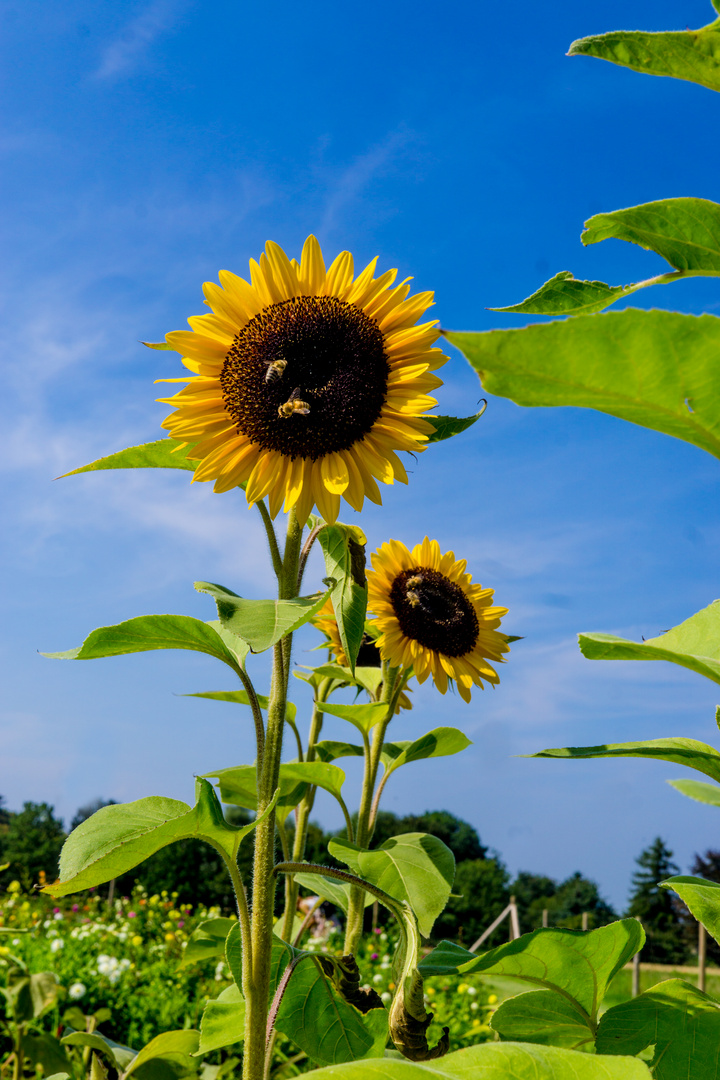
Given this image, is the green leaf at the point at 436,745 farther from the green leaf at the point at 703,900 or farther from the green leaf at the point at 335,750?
the green leaf at the point at 703,900

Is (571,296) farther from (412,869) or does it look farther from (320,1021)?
(320,1021)

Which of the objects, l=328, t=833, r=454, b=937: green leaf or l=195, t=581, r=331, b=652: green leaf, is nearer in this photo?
l=195, t=581, r=331, b=652: green leaf

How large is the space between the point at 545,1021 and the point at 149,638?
25.9 inches

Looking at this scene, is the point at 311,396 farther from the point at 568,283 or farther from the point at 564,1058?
the point at 564,1058

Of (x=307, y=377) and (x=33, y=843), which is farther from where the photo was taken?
(x=33, y=843)

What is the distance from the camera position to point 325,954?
3.79ft

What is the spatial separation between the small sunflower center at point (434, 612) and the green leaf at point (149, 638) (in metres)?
0.99

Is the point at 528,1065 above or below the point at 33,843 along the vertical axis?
above

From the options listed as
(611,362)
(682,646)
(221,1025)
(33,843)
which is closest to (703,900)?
(682,646)

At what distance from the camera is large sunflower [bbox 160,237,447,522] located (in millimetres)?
1224

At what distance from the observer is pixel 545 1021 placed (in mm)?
949

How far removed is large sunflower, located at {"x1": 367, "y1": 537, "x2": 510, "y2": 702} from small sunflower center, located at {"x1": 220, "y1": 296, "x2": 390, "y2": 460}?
0.76 m

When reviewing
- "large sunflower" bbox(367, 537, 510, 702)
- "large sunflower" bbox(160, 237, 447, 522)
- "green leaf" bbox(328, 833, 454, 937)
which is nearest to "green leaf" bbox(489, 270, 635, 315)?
"large sunflower" bbox(160, 237, 447, 522)

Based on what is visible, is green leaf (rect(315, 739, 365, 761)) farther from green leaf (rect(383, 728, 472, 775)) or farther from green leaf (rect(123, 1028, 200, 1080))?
green leaf (rect(123, 1028, 200, 1080))
